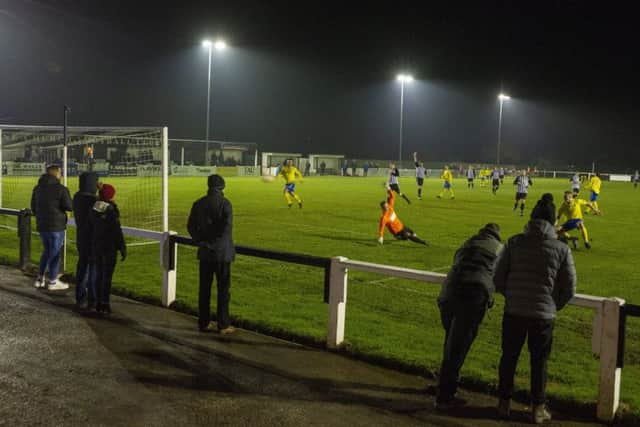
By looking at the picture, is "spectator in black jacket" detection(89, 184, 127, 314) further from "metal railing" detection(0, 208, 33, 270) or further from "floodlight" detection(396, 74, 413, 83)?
"floodlight" detection(396, 74, 413, 83)

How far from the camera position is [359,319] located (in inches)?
338

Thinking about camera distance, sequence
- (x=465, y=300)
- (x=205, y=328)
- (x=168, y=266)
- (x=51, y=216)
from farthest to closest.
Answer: (x=51, y=216)
(x=168, y=266)
(x=205, y=328)
(x=465, y=300)

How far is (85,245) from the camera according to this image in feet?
28.0

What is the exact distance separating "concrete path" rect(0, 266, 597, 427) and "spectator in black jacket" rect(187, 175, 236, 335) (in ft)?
2.03

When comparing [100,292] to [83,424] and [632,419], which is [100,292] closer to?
[83,424]

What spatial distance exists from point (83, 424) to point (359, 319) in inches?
174

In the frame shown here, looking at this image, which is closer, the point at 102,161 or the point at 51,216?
the point at 51,216

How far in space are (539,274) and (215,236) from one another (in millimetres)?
3739

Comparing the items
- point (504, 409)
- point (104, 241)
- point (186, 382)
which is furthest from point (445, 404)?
point (104, 241)

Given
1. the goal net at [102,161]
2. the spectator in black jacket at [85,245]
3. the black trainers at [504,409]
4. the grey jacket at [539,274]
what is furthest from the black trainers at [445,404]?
the goal net at [102,161]

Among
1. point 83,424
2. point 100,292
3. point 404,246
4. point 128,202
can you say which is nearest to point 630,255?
point 404,246

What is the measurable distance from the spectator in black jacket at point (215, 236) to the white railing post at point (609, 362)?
13.2 feet

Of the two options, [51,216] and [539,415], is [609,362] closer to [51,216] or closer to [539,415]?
[539,415]

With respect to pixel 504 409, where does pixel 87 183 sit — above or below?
above
